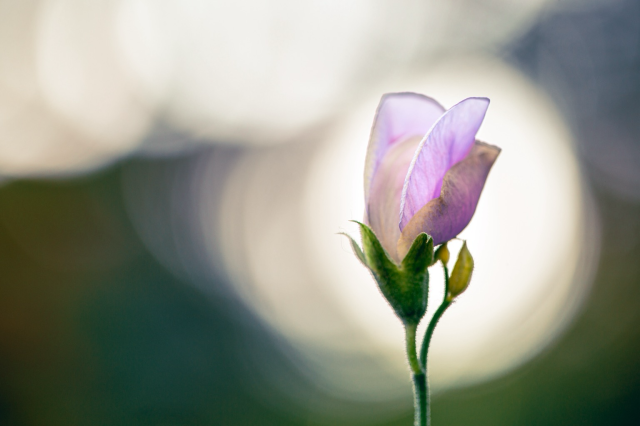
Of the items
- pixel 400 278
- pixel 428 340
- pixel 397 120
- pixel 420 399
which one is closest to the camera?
pixel 420 399

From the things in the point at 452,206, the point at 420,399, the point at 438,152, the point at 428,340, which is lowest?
the point at 420,399

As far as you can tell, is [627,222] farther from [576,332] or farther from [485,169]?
[485,169]

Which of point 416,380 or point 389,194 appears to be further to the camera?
point 389,194

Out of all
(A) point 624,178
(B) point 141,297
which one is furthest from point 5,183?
(A) point 624,178

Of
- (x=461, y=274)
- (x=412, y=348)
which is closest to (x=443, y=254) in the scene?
(x=461, y=274)

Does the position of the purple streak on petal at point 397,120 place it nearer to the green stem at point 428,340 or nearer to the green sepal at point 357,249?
the green sepal at point 357,249

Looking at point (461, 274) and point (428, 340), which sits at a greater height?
point (461, 274)

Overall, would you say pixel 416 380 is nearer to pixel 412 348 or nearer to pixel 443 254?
pixel 412 348
